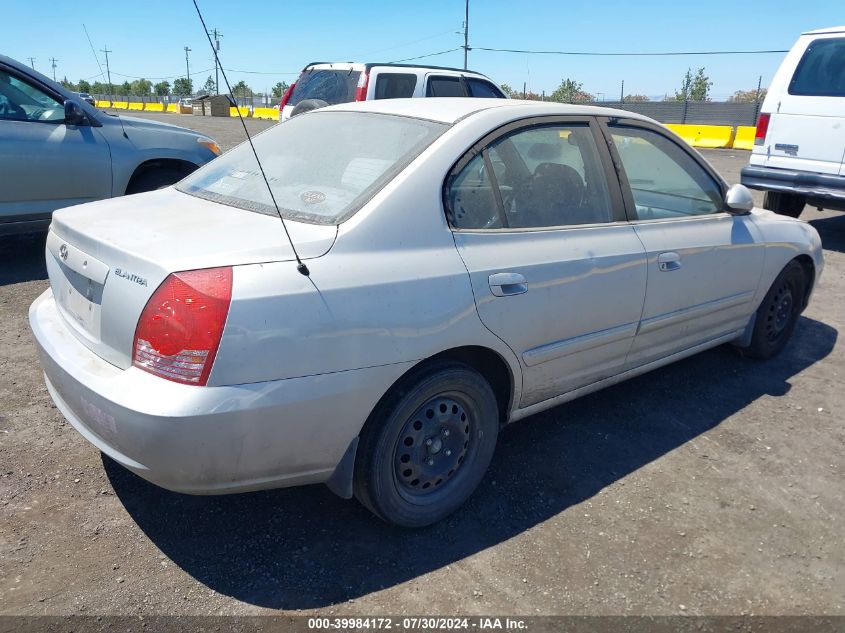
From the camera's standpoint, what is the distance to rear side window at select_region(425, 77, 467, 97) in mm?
9867

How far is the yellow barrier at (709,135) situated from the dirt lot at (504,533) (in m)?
20.2

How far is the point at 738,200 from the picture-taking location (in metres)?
3.97

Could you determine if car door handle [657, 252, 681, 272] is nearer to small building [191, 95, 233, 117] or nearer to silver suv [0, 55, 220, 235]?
silver suv [0, 55, 220, 235]

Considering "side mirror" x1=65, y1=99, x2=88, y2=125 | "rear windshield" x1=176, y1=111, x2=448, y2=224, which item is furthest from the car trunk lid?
"side mirror" x1=65, y1=99, x2=88, y2=125

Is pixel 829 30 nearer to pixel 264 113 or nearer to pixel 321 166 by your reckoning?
pixel 321 166

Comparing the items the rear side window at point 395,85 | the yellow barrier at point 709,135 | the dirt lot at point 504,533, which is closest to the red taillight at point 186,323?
the dirt lot at point 504,533

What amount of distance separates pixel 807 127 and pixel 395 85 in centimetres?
521

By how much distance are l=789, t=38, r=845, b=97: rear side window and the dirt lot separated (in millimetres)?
5290

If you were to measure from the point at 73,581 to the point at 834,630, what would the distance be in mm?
2717

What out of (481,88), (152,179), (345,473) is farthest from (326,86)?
(345,473)

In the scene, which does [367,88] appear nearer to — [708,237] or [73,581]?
[708,237]

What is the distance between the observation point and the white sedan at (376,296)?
220cm

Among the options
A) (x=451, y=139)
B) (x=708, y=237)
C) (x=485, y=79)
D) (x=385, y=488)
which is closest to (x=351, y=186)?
(x=451, y=139)

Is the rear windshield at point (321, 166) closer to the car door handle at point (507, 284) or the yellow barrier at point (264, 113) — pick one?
the car door handle at point (507, 284)
